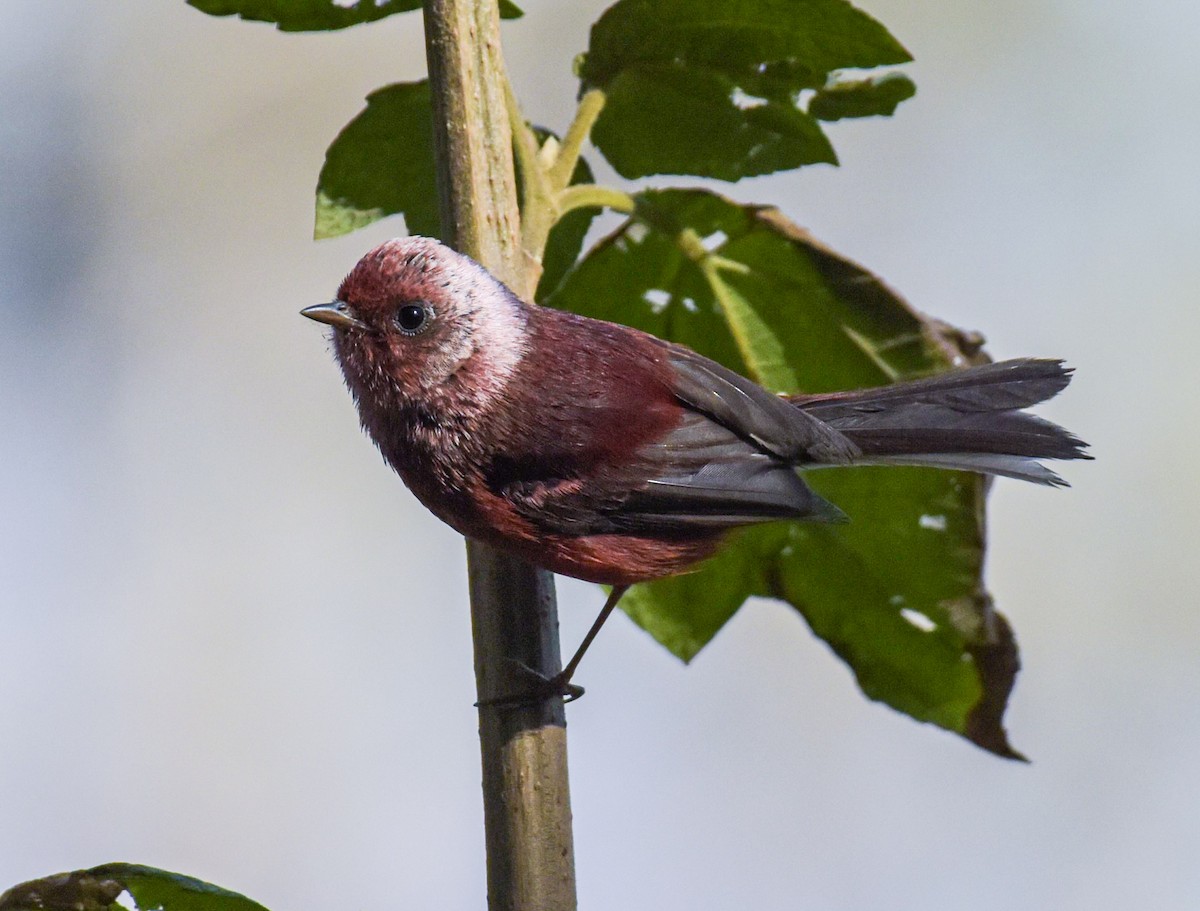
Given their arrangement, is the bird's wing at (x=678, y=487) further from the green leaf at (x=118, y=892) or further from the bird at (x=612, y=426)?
the green leaf at (x=118, y=892)

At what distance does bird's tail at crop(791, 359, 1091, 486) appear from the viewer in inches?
76.4

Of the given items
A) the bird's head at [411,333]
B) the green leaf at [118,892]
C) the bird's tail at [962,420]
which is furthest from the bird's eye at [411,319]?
the green leaf at [118,892]

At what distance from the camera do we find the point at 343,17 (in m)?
1.74

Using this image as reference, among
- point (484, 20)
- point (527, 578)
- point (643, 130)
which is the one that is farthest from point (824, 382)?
point (484, 20)

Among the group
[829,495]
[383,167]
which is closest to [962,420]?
[829,495]

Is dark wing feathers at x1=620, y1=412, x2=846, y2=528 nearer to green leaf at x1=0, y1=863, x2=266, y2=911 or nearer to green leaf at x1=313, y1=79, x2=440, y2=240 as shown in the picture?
green leaf at x1=313, y1=79, x2=440, y2=240

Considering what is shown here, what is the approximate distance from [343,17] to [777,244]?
2.34 feet

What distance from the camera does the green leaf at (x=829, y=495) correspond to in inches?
72.4

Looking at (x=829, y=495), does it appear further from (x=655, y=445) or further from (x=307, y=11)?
(x=307, y=11)

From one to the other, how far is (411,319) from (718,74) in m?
0.62

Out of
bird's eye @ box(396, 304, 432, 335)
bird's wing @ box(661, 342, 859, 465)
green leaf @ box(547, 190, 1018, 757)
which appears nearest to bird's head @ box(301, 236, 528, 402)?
bird's eye @ box(396, 304, 432, 335)

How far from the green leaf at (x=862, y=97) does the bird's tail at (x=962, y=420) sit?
42 cm

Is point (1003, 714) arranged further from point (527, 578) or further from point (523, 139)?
point (523, 139)

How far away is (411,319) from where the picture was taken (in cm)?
201
